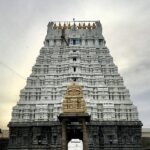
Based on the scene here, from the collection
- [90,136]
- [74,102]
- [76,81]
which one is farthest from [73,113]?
[76,81]

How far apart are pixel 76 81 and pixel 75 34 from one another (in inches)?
475

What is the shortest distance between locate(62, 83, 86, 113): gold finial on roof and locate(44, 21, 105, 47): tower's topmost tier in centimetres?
2851

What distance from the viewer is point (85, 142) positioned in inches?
1364

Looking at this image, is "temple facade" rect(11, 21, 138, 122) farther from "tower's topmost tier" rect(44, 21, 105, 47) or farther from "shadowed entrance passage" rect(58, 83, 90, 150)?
"shadowed entrance passage" rect(58, 83, 90, 150)

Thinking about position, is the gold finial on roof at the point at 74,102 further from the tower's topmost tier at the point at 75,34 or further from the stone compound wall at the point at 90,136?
the tower's topmost tier at the point at 75,34

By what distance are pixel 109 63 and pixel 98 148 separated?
56.0 feet

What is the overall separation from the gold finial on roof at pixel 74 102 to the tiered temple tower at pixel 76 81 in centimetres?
1758

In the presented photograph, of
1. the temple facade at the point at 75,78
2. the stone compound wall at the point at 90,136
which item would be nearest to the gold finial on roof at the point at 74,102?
the stone compound wall at the point at 90,136

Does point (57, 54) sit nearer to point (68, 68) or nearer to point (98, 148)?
point (68, 68)

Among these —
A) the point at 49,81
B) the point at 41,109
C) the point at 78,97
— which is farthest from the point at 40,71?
the point at 78,97

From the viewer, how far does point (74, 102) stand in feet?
119

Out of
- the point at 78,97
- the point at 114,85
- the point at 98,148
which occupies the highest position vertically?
the point at 114,85

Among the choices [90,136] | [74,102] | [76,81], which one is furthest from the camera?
[76,81]

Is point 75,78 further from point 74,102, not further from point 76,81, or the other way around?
point 74,102
